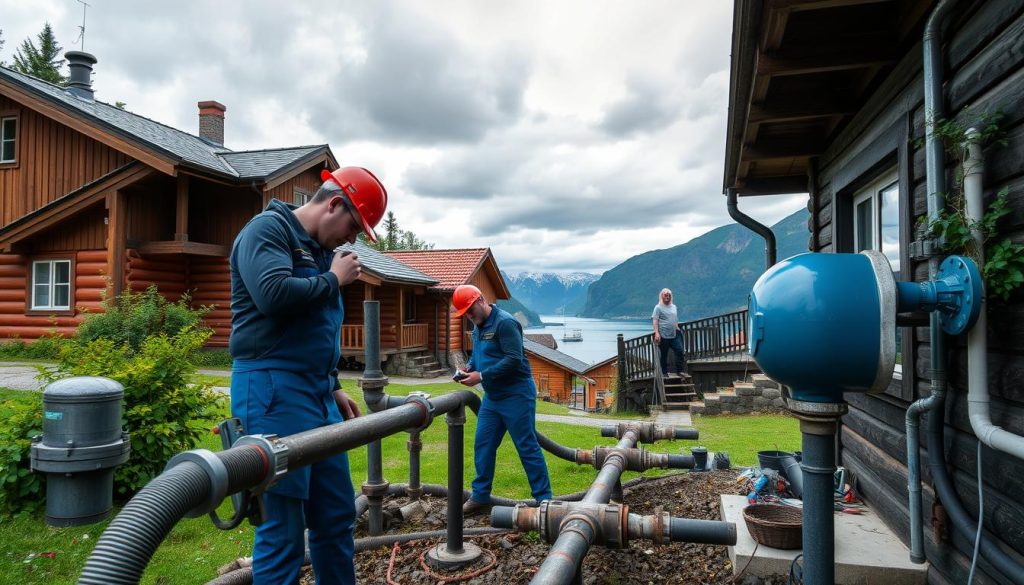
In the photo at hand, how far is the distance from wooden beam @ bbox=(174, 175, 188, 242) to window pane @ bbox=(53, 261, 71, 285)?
3044 mm

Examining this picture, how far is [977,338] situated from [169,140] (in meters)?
18.5

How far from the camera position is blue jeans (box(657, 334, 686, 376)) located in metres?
14.2

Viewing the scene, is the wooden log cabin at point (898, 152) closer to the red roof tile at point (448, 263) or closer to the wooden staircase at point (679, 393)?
the wooden staircase at point (679, 393)

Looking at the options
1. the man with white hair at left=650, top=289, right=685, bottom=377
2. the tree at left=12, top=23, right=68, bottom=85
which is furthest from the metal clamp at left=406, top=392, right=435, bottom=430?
the tree at left=12, top=23, right=68, bottom=85

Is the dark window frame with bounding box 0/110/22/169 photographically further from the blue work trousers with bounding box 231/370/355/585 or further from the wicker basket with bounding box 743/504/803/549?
→ the wicker basket with bounding box 743/504/803/549

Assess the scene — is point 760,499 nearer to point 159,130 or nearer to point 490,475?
point 490,475

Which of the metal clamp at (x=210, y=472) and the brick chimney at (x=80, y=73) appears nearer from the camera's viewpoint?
the metal clamp at (x=210, y=472)

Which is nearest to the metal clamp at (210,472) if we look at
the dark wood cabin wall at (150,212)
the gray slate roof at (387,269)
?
the dark wood cabin wall at (150,212)

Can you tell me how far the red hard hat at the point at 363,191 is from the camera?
279cm

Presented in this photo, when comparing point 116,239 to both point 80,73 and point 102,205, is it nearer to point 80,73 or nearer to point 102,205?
point 102,205

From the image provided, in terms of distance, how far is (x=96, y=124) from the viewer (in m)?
14.3

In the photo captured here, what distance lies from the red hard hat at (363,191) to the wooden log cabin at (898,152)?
1943 millimetres

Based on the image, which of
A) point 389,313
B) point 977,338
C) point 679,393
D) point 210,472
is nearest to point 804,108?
point 977,338

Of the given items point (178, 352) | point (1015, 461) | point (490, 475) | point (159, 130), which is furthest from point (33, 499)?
point (159, 130)
